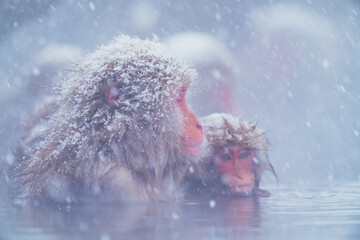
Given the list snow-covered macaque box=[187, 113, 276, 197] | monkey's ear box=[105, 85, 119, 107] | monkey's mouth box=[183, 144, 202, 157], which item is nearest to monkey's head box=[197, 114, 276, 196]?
snow-covered macaque box=[187, 113, 276, 197]

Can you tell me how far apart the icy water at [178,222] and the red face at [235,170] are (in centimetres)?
53

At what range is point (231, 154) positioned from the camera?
231cm

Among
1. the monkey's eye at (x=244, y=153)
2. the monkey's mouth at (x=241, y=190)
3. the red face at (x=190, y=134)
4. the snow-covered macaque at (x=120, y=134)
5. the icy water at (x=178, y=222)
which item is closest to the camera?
the icy water at (x=178, y=222)

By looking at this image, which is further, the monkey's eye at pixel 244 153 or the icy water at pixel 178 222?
the monkey's eye at pixel 244 153

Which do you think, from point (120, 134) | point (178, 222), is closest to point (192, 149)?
point (120, 134)

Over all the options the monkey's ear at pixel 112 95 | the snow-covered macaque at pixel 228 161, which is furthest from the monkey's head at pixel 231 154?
the monkey's ear at pixel 112 95

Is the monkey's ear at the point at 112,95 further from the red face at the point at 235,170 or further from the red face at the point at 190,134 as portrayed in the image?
the red face at the point at 235,170

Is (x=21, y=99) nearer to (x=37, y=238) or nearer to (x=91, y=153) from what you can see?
(x=91, y=153)

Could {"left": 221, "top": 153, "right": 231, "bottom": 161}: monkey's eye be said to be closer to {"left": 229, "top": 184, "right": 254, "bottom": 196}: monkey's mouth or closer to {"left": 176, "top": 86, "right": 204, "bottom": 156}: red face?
{"left": 229, "top": 184, "right": 254, "bottom": 196}: monkey's mouth

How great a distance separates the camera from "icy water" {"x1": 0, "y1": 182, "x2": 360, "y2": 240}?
100 centimetres

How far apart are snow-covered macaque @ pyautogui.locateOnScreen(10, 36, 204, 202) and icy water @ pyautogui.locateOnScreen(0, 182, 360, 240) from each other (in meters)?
0.16

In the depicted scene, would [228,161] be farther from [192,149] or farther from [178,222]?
[178,222]

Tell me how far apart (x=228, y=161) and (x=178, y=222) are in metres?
1.12

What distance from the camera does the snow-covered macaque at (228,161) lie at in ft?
7.38
